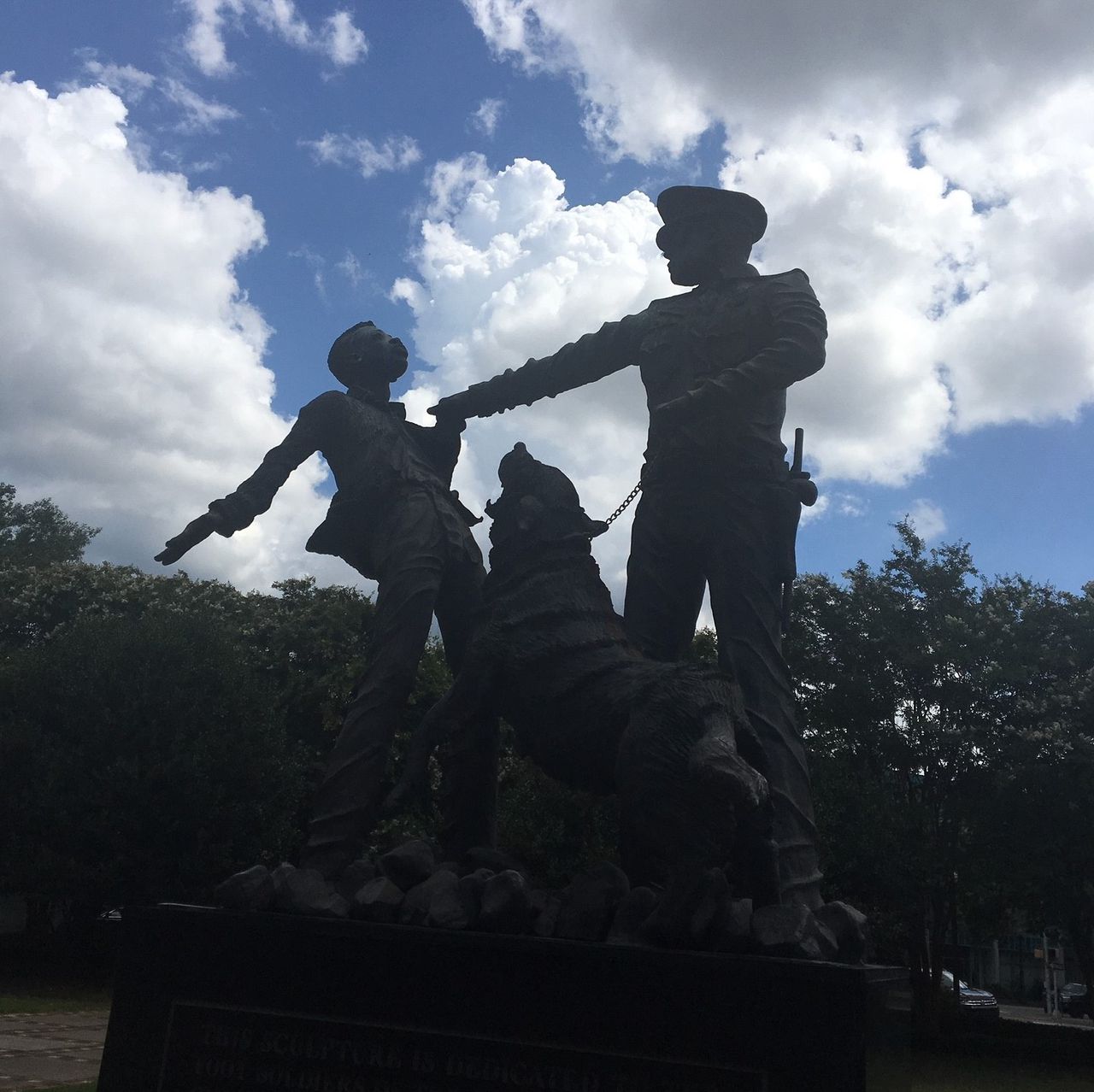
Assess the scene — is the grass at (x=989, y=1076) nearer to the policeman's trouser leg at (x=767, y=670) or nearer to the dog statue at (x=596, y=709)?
the policeman's trouser leg at (x=767, y=670)

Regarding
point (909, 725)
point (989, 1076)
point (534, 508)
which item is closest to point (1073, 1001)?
point (909, 725)

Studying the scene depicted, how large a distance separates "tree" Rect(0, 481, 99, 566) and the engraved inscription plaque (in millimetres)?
32582

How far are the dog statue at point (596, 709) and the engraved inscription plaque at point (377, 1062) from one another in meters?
0.51

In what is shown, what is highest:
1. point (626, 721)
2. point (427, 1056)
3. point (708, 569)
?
point (708, 569)

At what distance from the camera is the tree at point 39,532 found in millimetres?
33719

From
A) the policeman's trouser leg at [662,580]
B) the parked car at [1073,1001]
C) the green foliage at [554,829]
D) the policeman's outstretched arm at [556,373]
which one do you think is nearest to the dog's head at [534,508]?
the policeman's trouser leg at [662,580]

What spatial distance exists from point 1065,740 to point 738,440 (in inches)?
588

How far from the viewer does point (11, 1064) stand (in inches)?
349

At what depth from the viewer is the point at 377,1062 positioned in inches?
127

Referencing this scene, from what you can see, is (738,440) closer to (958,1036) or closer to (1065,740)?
(1065,740)

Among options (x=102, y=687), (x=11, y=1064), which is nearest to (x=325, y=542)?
(x=11, y=1064)

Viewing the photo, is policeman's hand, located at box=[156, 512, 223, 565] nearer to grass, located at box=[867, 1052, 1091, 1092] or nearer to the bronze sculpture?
the bronze sculpture

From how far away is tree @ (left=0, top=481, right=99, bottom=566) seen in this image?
33719 mm

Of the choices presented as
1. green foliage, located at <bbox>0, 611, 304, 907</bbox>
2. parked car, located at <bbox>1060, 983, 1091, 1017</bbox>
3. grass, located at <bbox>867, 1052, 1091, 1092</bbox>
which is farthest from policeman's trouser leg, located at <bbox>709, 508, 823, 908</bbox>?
parked car, located at <bbox>1060, 983, 1091, 1017</bbox>
